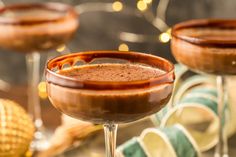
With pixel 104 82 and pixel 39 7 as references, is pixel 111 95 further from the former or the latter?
pixel 39 7

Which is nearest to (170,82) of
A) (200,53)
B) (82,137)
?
(200,53)

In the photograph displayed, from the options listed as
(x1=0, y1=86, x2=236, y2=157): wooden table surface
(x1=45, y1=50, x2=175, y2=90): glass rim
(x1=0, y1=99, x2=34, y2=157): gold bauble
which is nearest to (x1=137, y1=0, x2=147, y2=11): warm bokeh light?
(x1=0, y1=86, x2=236, y2=157): wooden table surface

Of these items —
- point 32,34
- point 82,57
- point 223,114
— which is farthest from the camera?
point 32,34

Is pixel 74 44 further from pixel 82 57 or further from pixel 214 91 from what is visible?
pixel 82 57

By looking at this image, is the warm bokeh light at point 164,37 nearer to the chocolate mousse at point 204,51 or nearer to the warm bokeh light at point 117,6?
the warm bokeh light at point 117,6

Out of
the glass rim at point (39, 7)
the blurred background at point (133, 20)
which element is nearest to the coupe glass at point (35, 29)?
the glass rim at point (39, 7)

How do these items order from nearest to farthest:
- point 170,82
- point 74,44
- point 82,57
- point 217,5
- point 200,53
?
1. point 170,82
2. point 82,57
3. point 200,53
4. point 217,5
5. point 74,44

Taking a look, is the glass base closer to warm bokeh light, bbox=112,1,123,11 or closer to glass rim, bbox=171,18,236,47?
glass rim, bbox=171,18,236,47
